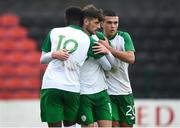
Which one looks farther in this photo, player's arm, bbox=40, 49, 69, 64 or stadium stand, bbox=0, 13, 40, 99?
stadium stand, bbox=0, 13, 40, 99

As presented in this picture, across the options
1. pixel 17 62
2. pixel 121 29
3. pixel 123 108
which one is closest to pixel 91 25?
pixel 123 108

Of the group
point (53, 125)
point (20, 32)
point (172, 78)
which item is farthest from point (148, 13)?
point (53, 125)

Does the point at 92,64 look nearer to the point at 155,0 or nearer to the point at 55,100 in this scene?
the point at 55,100

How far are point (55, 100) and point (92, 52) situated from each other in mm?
518

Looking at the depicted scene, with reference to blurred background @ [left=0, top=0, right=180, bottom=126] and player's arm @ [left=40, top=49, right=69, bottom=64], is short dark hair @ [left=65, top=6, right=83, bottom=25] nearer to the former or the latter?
player's arm @ [left=40, top=49, right=69, bottom=64]

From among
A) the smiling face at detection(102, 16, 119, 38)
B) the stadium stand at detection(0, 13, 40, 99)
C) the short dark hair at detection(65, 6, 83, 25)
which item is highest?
the short dark hair at detection(65, 6, 83, 25)

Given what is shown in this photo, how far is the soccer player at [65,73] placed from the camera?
21.3 ft

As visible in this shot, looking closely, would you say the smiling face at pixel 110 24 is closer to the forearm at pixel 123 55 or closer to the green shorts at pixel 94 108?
the forearm at pixel 123 55

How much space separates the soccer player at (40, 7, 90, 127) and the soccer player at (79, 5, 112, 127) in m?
0.10

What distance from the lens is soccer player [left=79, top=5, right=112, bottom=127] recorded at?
6.59 m

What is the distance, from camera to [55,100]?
652 cm

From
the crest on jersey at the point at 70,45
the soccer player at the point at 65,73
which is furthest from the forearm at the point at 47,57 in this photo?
the crest on jersey at the point at 70,45

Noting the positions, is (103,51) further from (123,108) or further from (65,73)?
(123,108)

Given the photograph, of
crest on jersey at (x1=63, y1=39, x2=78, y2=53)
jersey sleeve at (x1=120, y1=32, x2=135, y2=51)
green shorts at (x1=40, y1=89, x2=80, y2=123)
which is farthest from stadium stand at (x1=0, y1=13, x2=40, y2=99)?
crest on jersey at (x1=63, y1=39, x2=78, y2=53)
